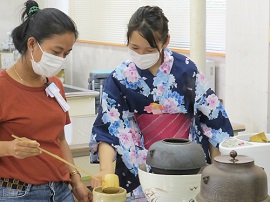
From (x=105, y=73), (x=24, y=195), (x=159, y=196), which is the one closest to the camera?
(x=159, y=196)

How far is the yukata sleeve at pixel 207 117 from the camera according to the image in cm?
205

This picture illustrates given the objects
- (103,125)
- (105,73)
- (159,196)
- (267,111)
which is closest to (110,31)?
(105,73)

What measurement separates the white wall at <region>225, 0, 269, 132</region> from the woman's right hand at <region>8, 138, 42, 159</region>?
72.1 inches

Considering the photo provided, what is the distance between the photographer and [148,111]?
204cm

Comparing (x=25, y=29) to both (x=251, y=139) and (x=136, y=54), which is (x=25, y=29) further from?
(x=251, y=139)

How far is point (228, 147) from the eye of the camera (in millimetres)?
1877

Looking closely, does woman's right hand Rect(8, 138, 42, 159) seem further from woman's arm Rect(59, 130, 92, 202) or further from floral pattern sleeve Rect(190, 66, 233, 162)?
floral pattern sleeve Rect(190, 66, 233, 162)

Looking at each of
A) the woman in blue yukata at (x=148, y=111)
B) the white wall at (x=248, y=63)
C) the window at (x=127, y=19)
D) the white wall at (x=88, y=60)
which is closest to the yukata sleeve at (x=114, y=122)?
the woman in blue yukata at (x=148, y=111)

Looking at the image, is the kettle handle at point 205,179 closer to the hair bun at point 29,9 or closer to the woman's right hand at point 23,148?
the woman's right hand at point 23,148

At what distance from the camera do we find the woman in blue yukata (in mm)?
2018

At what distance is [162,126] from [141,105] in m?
0.11

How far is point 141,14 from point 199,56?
1526mm

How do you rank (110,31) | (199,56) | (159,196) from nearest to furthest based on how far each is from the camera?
(159,196)
(199,56)
(110,31)

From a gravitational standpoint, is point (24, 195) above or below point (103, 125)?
below
